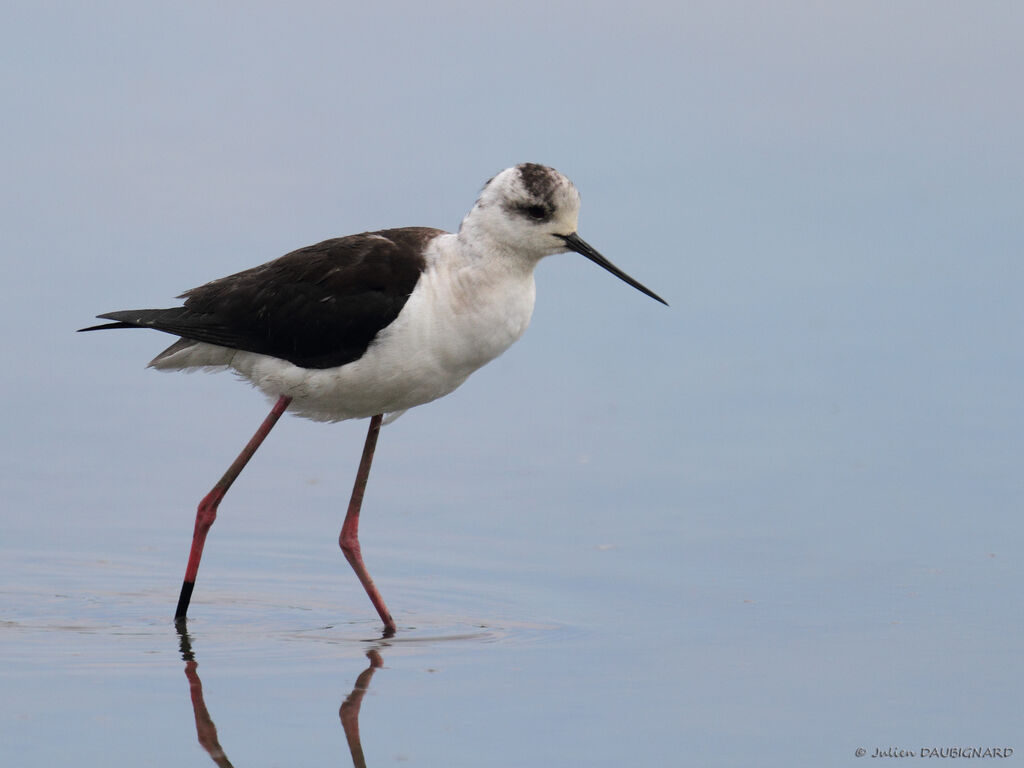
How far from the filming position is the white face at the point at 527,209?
905 cm

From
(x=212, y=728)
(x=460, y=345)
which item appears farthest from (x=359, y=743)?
(x=460, y=345)

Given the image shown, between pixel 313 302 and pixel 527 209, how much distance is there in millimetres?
1156

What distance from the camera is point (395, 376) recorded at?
363 inches

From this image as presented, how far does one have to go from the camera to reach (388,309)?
361 inches

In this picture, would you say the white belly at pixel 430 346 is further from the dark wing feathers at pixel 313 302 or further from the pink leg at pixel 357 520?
the pink leg at pixel 357 520

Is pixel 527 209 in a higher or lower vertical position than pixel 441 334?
higher

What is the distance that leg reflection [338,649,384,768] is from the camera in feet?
25.3

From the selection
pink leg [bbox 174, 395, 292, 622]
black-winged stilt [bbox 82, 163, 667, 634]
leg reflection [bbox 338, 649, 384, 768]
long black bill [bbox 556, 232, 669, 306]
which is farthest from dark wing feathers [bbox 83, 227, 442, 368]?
leg reflection [bbox 338, 649, 384, 768]

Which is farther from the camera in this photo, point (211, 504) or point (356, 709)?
point (211, 504)

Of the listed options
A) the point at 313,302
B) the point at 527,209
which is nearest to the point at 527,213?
the point at 527,209

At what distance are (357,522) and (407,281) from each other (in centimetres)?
162

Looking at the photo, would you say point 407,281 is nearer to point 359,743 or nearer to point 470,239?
point 470,239

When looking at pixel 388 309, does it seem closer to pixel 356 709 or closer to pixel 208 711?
pixel 356 709

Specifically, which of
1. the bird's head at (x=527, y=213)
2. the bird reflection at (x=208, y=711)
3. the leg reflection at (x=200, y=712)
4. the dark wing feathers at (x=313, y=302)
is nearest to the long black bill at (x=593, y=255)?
the bird's head at (x=527, y=213)
